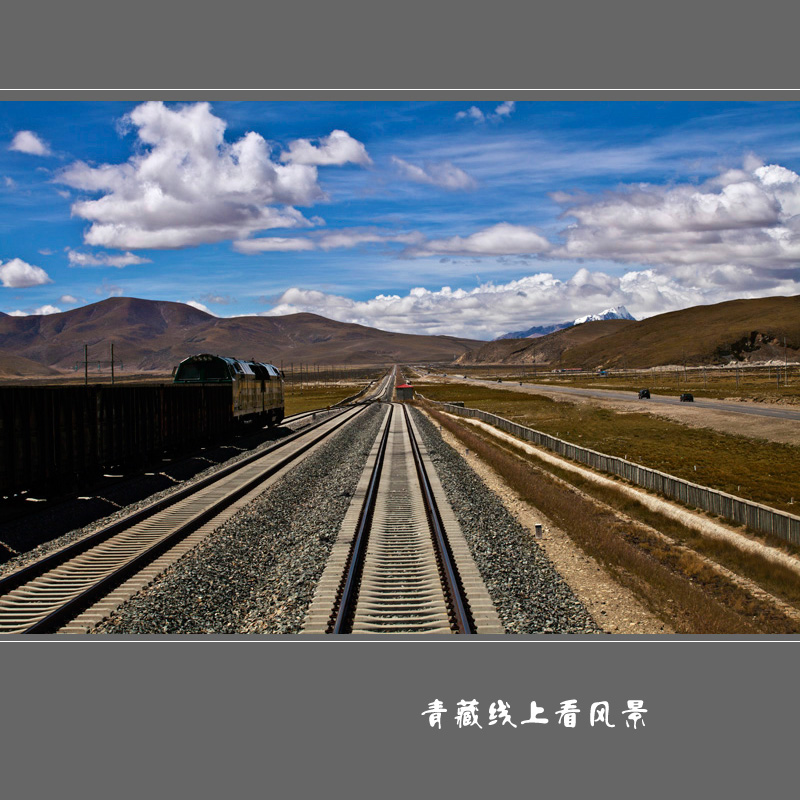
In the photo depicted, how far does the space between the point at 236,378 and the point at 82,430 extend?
59.1ft

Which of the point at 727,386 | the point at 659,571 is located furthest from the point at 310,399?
the point at 659,571

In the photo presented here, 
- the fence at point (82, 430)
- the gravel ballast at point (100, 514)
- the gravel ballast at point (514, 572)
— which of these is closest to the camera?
the gravel ballast at point (514, 572)

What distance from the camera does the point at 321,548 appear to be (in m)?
13.1

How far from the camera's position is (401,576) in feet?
37.4

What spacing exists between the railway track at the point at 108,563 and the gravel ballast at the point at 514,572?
5962mm

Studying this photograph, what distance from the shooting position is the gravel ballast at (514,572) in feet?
31.5

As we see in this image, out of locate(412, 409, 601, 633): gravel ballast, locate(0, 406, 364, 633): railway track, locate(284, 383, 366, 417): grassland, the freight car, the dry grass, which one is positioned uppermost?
the freight car

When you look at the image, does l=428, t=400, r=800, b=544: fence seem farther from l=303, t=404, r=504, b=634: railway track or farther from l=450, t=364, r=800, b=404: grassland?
l=450, t=364, r=800, b=404: grassland

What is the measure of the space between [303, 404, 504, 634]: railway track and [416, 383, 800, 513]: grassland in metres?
12.0

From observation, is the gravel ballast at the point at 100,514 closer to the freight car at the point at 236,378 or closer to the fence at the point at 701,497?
the freight car at the point at 236,378

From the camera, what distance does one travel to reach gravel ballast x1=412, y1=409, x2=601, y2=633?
31.5ft

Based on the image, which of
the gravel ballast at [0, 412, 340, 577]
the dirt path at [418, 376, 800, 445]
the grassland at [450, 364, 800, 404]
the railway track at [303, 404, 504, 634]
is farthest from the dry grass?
the grassland at [450, 364, 800, 404]

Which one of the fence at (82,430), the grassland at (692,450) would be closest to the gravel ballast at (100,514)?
the fence at (82,430)

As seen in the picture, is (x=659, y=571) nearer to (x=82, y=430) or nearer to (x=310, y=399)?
(x=82, y=430)
